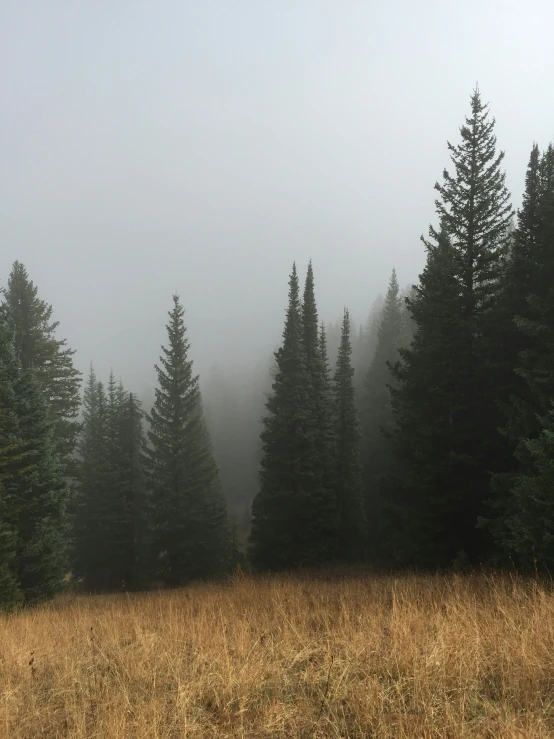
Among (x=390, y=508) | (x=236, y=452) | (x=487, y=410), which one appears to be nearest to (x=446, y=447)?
(x=487, y=410)

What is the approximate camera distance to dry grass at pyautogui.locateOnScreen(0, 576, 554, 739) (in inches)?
140

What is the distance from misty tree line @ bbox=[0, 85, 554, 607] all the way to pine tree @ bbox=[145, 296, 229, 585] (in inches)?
4.8

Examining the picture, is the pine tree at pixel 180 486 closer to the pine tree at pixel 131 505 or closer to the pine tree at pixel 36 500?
the pine tree at pixel 131 505

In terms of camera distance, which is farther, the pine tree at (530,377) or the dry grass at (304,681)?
the pine tree at (530,377)

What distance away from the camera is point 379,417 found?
4369 centimetres

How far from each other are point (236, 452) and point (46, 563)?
242ft

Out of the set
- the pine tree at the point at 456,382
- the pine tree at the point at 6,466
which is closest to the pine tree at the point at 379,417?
the pine tree at the point at 456,382

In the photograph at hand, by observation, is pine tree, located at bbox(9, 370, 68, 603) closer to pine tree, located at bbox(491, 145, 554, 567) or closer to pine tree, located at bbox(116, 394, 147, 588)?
pine tree, located at bbox(116, 394, 147, 588)

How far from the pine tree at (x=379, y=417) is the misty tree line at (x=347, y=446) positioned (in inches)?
13.4

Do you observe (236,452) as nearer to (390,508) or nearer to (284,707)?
(390,508)

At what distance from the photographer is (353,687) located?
13.2 ft

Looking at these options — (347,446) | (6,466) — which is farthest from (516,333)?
(6,466)

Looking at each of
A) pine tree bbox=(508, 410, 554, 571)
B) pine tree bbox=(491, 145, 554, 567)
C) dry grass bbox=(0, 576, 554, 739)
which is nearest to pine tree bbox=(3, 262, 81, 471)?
dry grass bbox=(0, 576, 554, 739)

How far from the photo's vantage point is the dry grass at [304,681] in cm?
355
